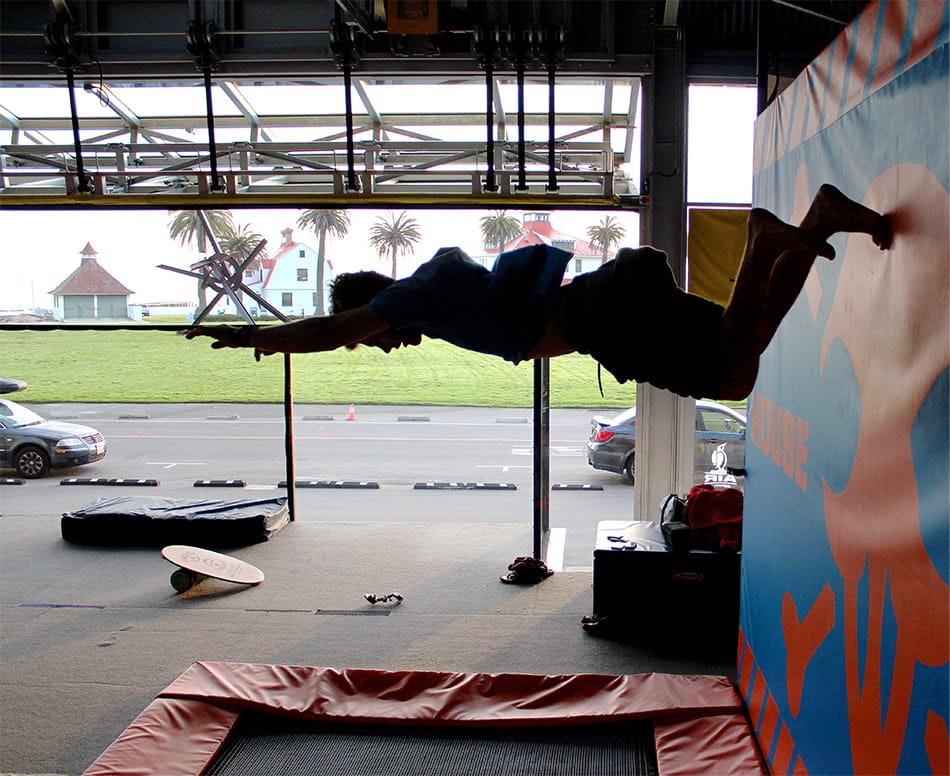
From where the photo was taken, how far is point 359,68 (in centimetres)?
691

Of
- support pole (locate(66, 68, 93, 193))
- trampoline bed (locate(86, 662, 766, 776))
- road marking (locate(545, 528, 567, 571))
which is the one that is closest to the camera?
trampoline bed (locate(86, 662, 766, 776))

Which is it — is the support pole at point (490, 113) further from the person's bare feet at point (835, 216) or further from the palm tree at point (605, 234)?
the person's bare feet at point (835, 216)

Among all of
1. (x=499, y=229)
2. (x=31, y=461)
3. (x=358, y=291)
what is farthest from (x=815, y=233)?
(x=31, y=461)

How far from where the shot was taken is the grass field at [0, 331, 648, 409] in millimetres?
17828

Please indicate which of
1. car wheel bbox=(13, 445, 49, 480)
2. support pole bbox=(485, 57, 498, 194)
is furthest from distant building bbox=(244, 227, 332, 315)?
car wheel bbox=(13, 445, 49, 480)

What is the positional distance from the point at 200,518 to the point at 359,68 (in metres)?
4.18

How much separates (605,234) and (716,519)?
333 cm

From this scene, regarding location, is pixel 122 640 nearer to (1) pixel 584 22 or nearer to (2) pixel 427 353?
(1) pixel 584 22

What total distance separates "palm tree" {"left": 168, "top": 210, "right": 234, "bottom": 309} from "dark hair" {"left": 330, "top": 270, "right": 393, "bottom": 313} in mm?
4748

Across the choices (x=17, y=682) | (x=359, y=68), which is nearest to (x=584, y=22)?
(x=359, y=68)

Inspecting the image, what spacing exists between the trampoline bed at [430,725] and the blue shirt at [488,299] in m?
2.01

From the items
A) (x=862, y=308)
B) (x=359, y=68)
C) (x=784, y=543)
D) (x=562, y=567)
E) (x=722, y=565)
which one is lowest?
(x=562, y=567)

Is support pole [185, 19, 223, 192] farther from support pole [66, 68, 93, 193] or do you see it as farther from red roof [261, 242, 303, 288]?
red roof [261, 242, 303, 288]

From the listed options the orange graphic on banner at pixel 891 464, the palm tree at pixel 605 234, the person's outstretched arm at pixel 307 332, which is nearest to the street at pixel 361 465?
the palm tree at pixel 605 234
